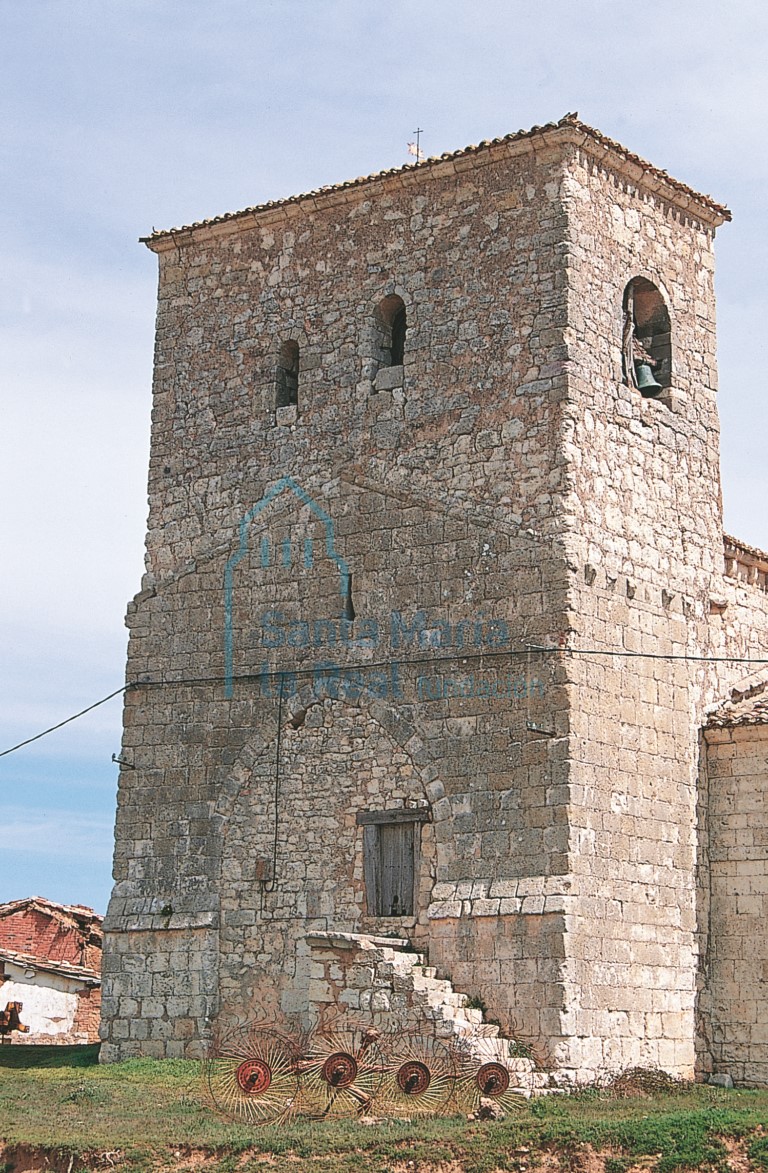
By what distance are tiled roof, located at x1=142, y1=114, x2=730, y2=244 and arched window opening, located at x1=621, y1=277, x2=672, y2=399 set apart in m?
1.10

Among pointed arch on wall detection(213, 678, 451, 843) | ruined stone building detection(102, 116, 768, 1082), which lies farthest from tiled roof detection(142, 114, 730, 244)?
pointed arch on wall detection(213, 678, 451, 843)

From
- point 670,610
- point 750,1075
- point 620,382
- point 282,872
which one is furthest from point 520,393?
point 750,1075

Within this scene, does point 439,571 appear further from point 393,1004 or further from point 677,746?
point 393,1004

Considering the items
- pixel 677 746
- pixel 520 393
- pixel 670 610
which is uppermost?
pixel 520 393

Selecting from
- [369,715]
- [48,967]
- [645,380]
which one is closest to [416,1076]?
[369,715]

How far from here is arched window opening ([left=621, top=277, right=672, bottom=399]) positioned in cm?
1836

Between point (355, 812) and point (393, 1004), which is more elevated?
point (355, 812)

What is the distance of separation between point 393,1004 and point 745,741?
447 cm

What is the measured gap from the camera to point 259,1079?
1480 centimetres

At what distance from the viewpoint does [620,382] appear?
59.0ft

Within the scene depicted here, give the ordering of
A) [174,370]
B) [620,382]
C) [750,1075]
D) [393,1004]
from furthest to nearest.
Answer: [174,370] → [620,382] → [750,1075] → [393,1004]

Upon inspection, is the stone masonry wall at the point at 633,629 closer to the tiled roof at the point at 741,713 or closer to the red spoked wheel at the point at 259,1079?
the tiled roof at the point at 741,713

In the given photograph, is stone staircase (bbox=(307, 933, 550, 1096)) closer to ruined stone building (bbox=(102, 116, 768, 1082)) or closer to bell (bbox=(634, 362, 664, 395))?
ruined stone building (bbox=(102, 116, 768, 1082))

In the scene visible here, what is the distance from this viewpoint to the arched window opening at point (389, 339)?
726 inches
